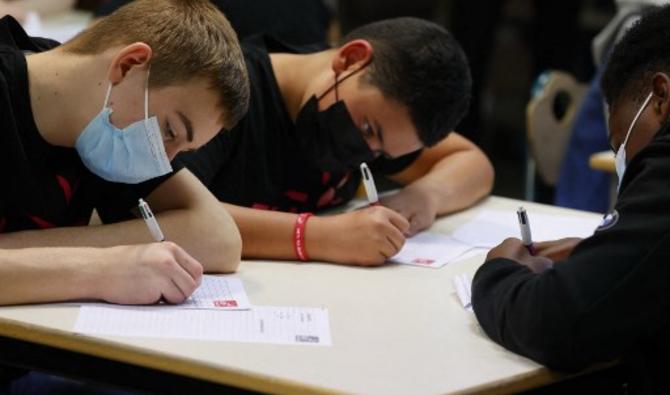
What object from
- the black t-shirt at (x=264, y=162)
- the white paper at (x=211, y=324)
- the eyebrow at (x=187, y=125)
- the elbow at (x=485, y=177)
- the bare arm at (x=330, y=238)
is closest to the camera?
the white paper at (x=211, y=324)

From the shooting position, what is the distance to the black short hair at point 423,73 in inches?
93.5

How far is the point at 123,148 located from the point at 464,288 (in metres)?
0.65

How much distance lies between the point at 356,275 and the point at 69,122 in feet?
2.00

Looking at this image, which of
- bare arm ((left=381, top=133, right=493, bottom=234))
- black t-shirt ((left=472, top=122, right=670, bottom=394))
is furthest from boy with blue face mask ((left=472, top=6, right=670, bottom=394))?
bare arm ((left=381, top=133, right=493, bottom=234))

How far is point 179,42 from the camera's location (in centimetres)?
188

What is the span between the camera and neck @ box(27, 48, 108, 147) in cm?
186

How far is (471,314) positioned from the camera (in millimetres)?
1874

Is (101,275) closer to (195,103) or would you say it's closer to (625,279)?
(195,103)

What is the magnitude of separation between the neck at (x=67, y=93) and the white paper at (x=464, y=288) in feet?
2.32

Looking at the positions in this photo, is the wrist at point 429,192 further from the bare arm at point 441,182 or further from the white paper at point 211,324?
the white paper at point 211,324

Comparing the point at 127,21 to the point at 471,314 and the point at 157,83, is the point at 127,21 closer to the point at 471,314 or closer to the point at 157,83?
the point at 157,83

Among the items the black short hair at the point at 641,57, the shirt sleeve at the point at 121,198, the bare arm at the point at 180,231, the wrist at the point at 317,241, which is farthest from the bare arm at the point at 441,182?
the black short hair at the point at 641,57

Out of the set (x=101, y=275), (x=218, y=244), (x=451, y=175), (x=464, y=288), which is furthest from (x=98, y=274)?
(x=451, y=175)

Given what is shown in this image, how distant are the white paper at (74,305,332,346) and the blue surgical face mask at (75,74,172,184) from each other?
0.28 m
